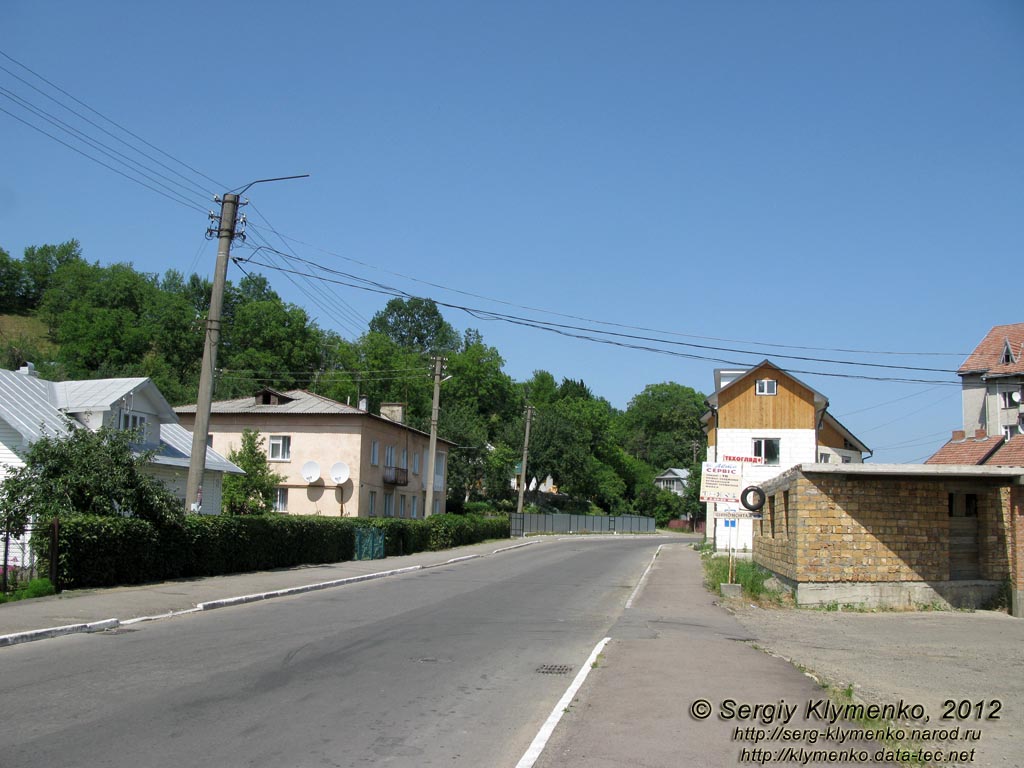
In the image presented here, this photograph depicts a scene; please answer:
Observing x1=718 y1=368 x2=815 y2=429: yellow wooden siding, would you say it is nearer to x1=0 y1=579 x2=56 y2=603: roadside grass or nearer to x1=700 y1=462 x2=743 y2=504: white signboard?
x1=700 y1=462 x2=743 y2=504: white signboard

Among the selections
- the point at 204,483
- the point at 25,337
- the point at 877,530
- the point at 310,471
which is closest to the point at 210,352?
the point at 877,530

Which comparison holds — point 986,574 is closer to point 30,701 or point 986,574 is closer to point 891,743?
point 891,743

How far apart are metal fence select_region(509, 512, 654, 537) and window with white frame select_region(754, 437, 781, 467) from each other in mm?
24202

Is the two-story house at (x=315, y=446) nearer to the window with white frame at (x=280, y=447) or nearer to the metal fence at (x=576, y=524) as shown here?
the window with white frame at (x=280, y=447)

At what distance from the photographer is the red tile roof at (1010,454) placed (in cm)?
3794

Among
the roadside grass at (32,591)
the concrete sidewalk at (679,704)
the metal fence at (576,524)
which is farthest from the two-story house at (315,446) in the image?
the concrete sidewalk at (679,704)

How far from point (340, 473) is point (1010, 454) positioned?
30.9 meters

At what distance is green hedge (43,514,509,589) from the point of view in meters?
17.0

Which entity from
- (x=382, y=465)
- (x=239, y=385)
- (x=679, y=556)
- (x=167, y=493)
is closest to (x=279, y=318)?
(x=239, y=385)

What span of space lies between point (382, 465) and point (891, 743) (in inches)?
1770

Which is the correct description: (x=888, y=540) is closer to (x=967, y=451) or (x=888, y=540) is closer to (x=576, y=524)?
(x=967, y=451)

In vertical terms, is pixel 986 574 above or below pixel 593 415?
below

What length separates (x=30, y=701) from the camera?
7895mm

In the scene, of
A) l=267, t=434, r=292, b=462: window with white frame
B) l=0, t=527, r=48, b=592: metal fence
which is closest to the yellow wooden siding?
l=267, t=434, r=292, b=462: window with white frame
